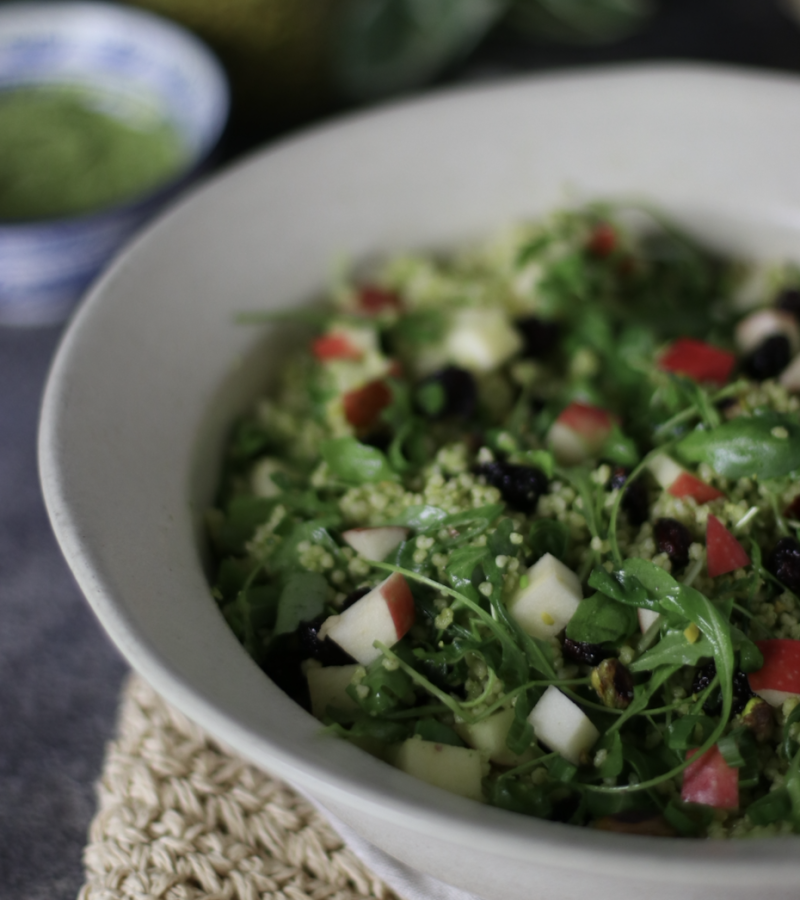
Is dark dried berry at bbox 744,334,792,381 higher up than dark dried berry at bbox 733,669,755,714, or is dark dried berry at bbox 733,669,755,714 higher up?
dark dried berry at bbox 744,334,792,381

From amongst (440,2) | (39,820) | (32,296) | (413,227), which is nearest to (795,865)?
(39,820)

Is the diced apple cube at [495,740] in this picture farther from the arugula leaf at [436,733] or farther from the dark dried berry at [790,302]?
the dark dried berry at [790,302]

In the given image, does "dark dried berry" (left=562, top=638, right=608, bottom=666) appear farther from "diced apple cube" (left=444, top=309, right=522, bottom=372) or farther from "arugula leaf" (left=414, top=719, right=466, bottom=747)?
"diced apple cube" (left=444, top=309, right=522, bottom=372)

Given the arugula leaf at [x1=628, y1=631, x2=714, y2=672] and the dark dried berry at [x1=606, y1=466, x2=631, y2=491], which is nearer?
the arugula leaf at [x1=628, y1=631, x2=714, y2=672]

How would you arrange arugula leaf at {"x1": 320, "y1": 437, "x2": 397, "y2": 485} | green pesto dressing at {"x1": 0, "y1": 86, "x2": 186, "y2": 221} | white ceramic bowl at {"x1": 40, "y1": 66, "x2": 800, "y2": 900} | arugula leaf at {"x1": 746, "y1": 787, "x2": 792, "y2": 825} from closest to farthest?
1. white ceramic bowl at {"x1": 40, "y1": 66, "x2": 800, "y2": 900}
2. arugula leaf at {"x1": 746, "y1": 787, "x2": 792, "y2": 825}
3. arugula leaf at {"x1": 320, "y1": 437, "x2": 397, "y2": 485}
4. green pesto dressing at {"x1": 0, "y1": 86, "x2": 186, "y2": 221}

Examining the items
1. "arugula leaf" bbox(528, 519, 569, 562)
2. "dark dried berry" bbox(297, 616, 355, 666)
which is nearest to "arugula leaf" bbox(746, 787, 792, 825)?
"arugula leaf" bbox(528, 519, 569, 562)

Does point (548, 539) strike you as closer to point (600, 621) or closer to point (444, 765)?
point (600, 621)

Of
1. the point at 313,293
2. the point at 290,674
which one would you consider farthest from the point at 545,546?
the point at 313,293
